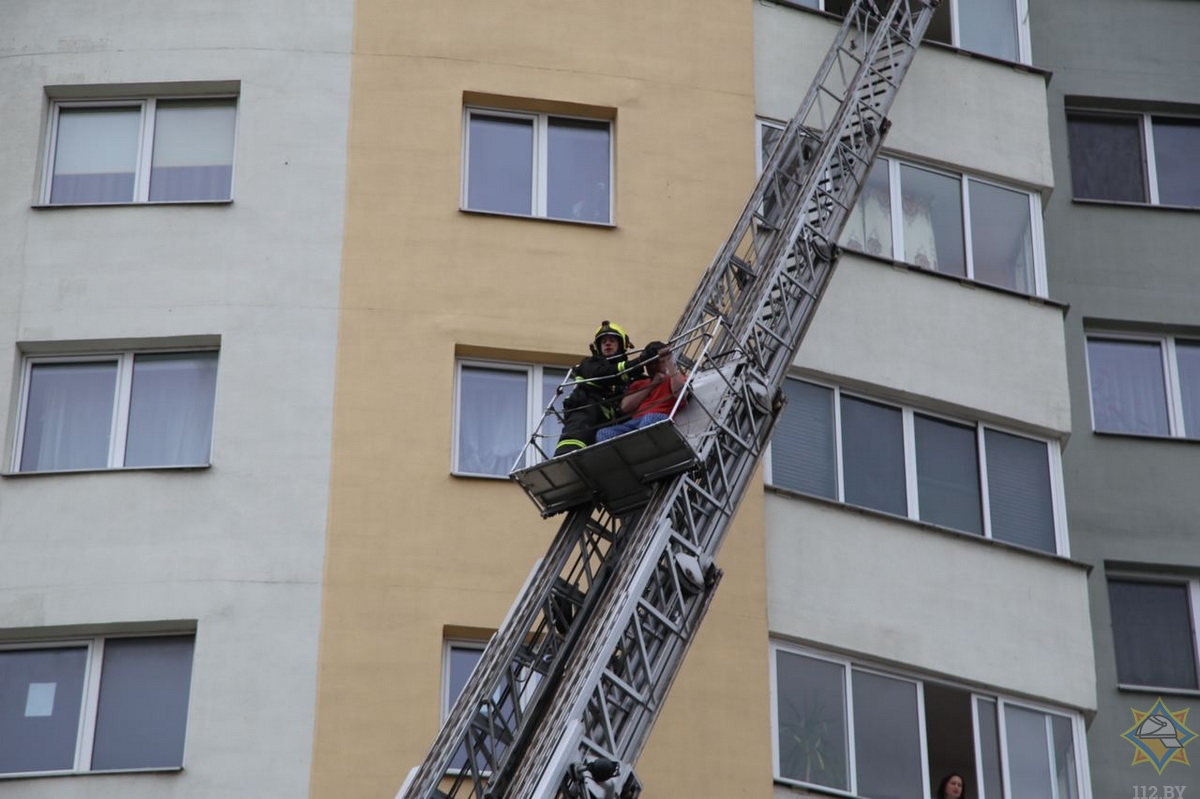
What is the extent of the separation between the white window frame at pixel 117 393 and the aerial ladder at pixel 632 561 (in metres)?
4.62

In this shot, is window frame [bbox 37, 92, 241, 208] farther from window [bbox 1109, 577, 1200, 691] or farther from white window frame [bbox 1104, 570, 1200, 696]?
window [bbox 1109, 577, 1200, 691]

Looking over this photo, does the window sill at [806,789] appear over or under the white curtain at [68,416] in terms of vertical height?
under

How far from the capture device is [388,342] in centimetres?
2038

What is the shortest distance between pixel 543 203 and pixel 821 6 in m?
4.65

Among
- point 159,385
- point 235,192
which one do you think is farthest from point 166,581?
point 235,192

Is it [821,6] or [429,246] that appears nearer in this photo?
[429,246]

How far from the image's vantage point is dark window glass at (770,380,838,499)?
2103 centimetres

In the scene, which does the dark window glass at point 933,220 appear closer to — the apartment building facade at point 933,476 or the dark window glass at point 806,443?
the apartment building facade at point 933,476

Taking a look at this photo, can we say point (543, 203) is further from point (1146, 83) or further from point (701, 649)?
point (1146, 83)

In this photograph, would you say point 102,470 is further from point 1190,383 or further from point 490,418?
point 1190,383

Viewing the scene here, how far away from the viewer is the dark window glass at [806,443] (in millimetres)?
21031

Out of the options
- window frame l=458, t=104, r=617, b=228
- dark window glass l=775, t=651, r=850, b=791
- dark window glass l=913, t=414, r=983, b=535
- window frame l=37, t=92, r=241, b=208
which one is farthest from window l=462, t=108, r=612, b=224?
dark window glass l=775, t=651, r=850, b=791

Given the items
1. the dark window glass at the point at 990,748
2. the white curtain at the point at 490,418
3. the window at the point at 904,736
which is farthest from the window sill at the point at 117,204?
the dark window glass at the point at 990,748

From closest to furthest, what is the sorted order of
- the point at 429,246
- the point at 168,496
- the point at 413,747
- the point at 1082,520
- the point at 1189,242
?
the point at 413,747 < the point at 168,496 < the point at 429,246 < the point at 1082,520 < the point at 1189,242
